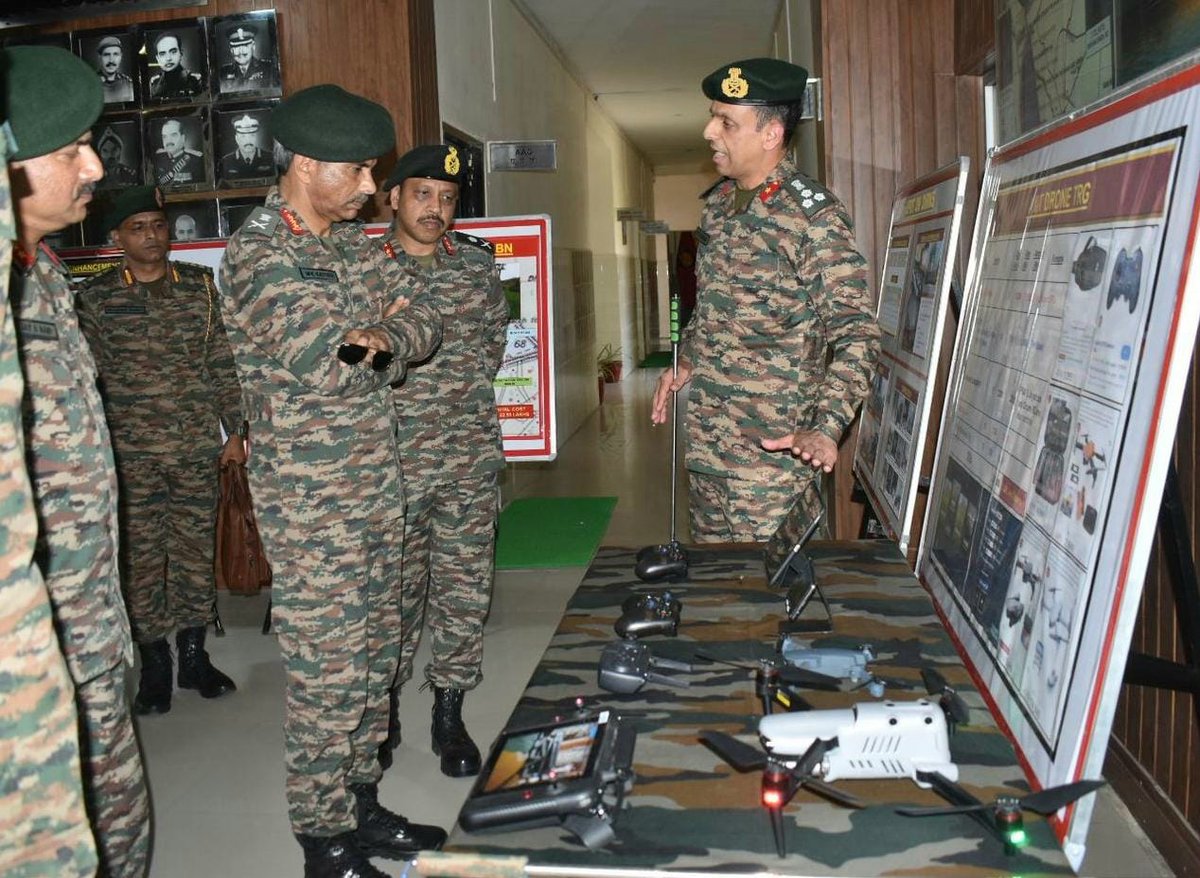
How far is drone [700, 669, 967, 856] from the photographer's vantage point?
108 centimetres

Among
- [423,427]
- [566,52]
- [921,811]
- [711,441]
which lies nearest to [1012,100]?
[711,441]

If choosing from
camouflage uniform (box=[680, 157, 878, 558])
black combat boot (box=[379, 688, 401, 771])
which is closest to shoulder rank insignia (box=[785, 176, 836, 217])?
camouflage uniform (box=[680, 157, 878, 558])

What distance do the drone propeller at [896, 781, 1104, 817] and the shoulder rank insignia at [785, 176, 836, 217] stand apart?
141 centimetres

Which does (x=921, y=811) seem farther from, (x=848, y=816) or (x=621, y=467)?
(x=621, y=467)

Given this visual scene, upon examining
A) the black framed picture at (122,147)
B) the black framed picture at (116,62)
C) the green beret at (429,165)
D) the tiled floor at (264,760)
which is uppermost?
the black framed picture at (116,62)

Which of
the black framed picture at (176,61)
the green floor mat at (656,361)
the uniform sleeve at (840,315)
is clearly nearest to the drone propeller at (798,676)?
the uniform sleeve at (840,315)

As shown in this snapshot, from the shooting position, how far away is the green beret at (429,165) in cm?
282

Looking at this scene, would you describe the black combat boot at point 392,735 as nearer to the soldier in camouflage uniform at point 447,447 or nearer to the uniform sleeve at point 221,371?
the soldier in camouflage uniform at point 447,447

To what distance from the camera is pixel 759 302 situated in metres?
2.28

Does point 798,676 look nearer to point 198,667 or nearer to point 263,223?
point 263,223

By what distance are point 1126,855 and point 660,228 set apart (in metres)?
13.9

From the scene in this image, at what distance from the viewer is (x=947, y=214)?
2.39 m

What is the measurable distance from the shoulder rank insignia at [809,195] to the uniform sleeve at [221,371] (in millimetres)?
2125

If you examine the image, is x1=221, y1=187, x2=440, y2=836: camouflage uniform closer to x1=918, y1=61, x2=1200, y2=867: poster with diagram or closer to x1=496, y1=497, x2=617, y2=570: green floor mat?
x1=918, y1=61, x2=1200, y2=867: poster with diagram
